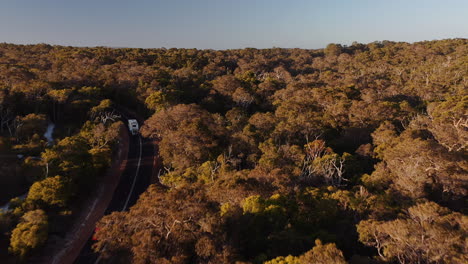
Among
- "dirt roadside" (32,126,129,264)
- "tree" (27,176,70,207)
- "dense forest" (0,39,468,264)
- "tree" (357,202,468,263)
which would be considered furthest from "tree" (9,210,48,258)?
"tree" (357,202,468,263)

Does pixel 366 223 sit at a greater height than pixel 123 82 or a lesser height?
lesser

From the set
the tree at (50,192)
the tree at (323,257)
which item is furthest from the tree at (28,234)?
the tree at (323,257)

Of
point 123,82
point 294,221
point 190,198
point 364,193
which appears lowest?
point 294,221

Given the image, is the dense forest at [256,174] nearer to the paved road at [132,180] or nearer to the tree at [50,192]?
the tree at [50,192]

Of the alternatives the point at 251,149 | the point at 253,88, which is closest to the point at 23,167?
the point at 251,149

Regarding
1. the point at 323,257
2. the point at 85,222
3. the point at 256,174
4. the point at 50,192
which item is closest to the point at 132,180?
the point at 85,222

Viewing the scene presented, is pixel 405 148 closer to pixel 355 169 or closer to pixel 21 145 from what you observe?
pixel 355 169

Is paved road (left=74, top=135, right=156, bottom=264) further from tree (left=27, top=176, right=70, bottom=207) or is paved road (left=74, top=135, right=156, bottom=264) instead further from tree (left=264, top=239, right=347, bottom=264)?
tree (left=264, top=239, right=347, bottom=264)
